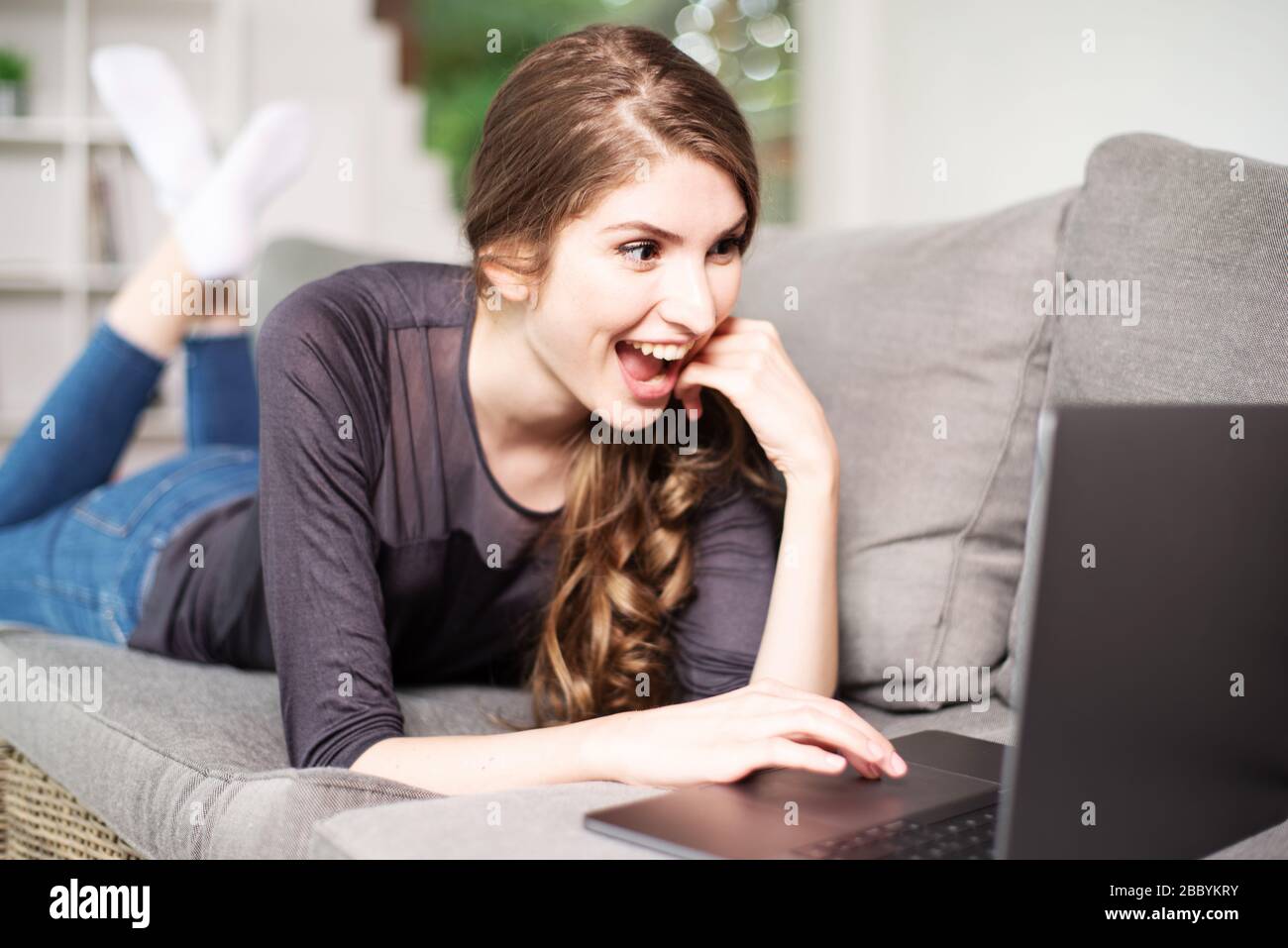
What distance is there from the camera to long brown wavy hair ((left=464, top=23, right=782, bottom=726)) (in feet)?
3.43

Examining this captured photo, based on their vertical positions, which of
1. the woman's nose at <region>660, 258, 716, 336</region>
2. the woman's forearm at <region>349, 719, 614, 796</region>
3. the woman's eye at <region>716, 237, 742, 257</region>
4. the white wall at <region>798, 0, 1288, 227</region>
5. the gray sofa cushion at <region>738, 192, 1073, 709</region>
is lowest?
the woman's forearm at <region>349, 719, 614, 796</region>

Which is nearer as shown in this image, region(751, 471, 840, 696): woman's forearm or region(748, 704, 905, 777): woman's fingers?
region(748, 704, 905, 777): woman's fingers

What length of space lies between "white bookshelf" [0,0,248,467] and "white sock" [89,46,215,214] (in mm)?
1331

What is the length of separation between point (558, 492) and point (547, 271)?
Result: 11.6 inches

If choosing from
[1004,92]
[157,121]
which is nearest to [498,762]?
[157,121]

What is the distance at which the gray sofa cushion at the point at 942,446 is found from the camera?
1266mm

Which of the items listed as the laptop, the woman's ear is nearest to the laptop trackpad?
the laptop

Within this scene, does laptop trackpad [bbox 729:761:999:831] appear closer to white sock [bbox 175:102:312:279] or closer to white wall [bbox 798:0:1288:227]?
white wall [bbox 798:0:1288:227]

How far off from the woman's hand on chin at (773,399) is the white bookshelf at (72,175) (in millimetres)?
2605

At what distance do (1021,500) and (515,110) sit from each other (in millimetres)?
647

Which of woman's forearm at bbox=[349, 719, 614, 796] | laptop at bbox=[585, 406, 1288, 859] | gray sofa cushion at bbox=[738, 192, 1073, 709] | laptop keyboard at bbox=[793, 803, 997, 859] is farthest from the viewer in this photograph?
gray sofa cushion at bbox=[738, 192, 1073, 709]

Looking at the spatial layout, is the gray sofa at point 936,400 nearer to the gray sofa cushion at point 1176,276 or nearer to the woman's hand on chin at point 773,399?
the gray sofa cushion at point 1176,276

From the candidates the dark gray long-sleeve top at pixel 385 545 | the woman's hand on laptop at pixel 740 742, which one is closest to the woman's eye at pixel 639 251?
the dark gray long-sleeve top at pixel 385 545

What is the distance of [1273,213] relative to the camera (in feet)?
3.53
